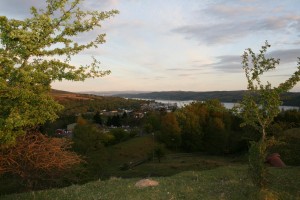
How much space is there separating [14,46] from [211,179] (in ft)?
43.4

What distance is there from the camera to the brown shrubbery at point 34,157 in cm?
1706

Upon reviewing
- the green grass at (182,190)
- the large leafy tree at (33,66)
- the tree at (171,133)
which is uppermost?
the large leafy tree at (33,66)

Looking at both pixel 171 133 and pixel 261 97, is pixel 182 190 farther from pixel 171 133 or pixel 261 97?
pixel 171 133

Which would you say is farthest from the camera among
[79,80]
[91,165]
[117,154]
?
[117,154]

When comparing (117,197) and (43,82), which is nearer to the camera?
(43,82)

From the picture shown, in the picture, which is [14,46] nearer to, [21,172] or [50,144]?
[50,144]

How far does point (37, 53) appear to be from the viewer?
12.6 meters

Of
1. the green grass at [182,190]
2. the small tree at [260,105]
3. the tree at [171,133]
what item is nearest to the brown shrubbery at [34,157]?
the green grass at [182,190]

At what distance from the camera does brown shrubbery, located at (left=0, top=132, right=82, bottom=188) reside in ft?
56.0

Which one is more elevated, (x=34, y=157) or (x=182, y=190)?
(x=34, y=157)

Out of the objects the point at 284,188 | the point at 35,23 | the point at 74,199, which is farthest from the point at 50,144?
the point at 284,188

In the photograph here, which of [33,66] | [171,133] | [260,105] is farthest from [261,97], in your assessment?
[171,133]

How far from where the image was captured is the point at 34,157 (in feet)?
57.5

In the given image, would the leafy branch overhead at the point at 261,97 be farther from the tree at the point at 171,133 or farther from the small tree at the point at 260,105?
the tree at the point at 171,133
